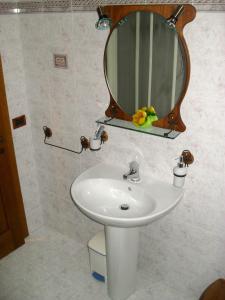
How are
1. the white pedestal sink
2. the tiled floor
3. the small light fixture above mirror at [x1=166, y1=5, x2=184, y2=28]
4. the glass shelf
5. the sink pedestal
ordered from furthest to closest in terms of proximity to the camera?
the tiled floor, the sink pedestal, the white pedestal sink, the glass shelf, the small light fixture above mirror at [x1=166, y1=5, x2=184, y2=28]

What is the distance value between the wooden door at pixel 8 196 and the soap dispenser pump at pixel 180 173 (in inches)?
55.1

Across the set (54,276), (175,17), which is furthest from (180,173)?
(54,276)

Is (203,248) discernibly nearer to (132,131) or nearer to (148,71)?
(132,131)

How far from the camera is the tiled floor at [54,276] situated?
8.00 feet

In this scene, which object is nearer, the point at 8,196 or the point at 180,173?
the point at 180,173

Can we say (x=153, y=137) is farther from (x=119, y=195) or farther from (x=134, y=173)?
(x=119, y=195)

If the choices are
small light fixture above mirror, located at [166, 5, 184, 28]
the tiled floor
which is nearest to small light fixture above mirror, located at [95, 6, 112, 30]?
small light fixture above mirror, located at [166, 5, 184, 28]

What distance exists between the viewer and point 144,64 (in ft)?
6.24

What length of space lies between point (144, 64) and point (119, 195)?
0.87 meters

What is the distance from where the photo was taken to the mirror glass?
5.82 feet

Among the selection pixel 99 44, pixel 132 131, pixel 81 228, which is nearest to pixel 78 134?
pixel 132 131

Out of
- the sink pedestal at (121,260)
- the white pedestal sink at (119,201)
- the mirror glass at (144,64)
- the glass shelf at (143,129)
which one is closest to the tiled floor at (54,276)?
the sink pedestal at (121,260)

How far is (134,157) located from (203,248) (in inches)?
30.6

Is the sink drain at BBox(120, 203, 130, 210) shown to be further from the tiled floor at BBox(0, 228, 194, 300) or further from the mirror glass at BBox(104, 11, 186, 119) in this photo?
the tiled floor at BBox(0, 228, 194, 300)
